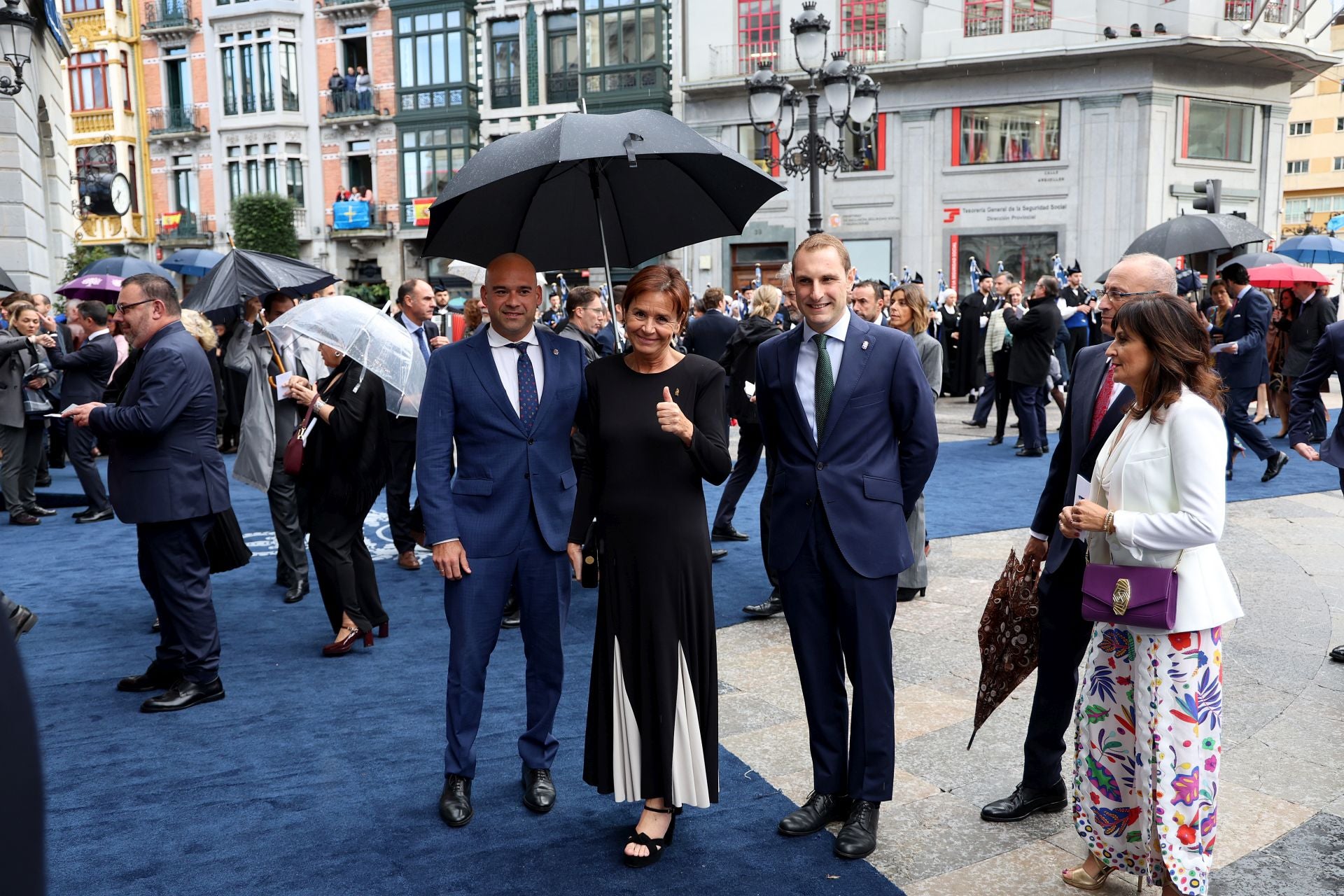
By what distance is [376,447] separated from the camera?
5523 mm

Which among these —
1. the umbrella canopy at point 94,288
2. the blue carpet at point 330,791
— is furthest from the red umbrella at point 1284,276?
the umbrella canopy at point 94,288

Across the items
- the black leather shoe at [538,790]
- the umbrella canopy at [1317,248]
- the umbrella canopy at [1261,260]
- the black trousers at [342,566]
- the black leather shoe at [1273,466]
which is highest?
the umbrella canopy at [1317,248]

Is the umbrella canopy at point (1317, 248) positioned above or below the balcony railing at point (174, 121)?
below

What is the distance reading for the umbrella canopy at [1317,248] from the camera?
1358 centimetres

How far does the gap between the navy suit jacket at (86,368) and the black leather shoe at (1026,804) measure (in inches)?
317

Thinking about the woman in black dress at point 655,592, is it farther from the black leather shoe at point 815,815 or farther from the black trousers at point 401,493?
the black trousers at point 401,493

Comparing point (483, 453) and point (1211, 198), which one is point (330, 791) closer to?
point (483, 453)

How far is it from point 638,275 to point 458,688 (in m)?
1.58

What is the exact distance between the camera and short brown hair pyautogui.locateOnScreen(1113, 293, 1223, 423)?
9.55ft

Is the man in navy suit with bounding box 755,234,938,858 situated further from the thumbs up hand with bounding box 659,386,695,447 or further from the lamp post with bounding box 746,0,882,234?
the lamp post with bounding box 746,0,882,234

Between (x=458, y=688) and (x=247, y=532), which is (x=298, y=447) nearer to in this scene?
(x=458, y=688)

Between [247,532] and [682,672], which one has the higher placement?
[682,672]

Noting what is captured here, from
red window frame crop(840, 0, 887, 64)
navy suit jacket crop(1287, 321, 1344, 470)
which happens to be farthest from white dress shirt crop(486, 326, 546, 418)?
red window frame crop(840, 0, 887, 64)

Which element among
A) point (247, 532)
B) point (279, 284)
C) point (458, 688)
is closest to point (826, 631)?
point (458, 688)
